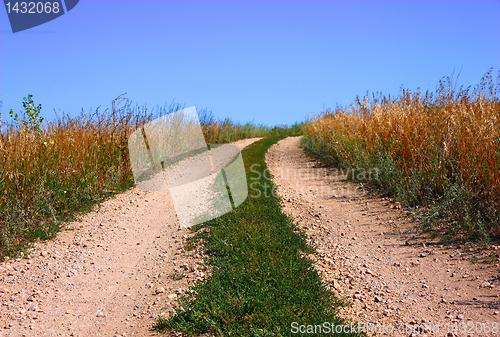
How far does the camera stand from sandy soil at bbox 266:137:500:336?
3248 millimetres

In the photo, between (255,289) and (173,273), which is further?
(173,273)

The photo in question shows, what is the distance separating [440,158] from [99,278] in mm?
5277

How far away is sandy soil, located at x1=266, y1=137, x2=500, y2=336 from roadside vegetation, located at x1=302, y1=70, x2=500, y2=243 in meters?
0.40

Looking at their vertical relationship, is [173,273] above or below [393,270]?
above

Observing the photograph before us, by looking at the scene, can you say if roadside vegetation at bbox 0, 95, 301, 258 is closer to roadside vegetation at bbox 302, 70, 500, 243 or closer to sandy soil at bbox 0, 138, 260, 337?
sandy soil at bbox 0, 138, 260, 337

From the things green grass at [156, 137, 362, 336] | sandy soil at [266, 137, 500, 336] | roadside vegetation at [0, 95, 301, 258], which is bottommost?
sandy soil at [266, 137, 500, 336]

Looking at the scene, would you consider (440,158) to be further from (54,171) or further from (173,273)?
(54,171)

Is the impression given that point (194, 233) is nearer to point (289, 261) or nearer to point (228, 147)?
point (289, 261)

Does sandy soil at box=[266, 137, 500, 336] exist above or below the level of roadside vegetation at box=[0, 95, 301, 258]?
below

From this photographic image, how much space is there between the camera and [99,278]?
14.8 feet

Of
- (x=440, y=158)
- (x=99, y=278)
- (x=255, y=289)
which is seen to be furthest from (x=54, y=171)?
(x=440, y=158)

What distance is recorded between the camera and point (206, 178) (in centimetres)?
934

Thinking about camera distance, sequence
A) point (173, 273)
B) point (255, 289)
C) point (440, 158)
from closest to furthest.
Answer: point (255, 289) < point (173, 273) < point (440, 158)

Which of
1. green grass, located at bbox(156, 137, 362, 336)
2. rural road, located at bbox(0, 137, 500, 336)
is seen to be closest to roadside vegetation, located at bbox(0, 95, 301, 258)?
rural road, located at bbox(0, 137, 500, 336)
